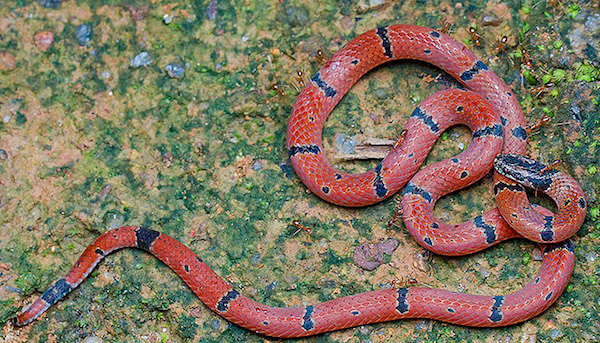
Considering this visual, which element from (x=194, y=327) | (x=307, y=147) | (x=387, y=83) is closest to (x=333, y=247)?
(x=307, y=147)

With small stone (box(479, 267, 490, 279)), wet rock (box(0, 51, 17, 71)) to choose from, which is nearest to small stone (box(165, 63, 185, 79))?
wet rock (box(0, 51, 17, 71))

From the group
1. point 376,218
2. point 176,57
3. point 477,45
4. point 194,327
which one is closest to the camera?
point 194,327

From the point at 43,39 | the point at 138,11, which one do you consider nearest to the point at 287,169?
the point at 138,11

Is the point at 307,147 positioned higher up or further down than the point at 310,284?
higher up

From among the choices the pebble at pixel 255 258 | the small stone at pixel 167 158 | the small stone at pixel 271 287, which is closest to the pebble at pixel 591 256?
the small stone at pixel 271 287

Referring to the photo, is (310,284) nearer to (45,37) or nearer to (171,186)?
(171,186)

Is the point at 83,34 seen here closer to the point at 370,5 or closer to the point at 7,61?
the point at 7,61

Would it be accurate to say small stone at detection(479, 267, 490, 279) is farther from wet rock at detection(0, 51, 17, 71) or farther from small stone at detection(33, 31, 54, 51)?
wet rock at detection(0, 51, 17, 71)
